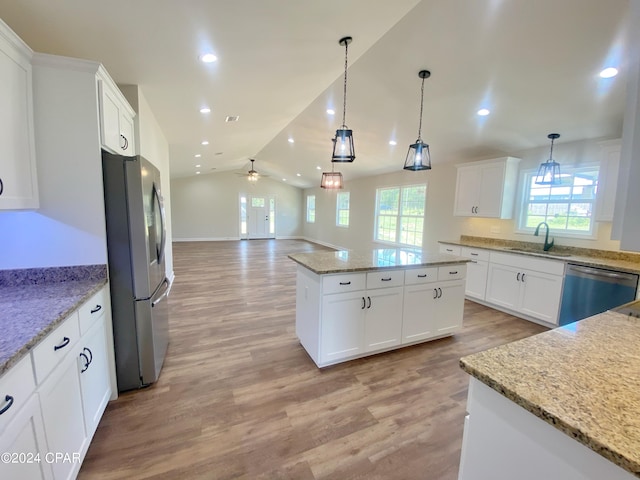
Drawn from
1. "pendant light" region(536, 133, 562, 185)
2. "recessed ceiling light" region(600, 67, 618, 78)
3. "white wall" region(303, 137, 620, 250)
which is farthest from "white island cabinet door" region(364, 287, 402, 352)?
"white wall" region(303, 137, 620, 250)

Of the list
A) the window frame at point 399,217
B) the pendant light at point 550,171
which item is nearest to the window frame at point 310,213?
the window frame at point 399,217

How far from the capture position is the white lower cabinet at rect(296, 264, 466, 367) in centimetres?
244

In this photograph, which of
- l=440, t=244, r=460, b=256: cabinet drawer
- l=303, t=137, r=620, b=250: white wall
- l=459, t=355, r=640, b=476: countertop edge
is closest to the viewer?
l=459, t=355, r=640, b=476: countertop edge

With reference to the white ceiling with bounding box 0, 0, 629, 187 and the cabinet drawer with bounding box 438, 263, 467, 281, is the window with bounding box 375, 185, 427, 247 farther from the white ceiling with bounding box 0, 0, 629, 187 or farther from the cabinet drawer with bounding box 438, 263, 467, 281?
the cabinet drawer with bounding box 438, 263, 467, 281

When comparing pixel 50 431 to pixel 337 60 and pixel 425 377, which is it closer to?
pixel 425 377

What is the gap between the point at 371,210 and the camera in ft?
25.4

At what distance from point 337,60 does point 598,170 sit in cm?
350

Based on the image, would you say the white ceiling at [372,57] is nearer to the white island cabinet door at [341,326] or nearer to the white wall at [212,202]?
the white island cabinet door at [341,326]

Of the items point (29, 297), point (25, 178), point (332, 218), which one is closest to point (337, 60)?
point (25, 178)

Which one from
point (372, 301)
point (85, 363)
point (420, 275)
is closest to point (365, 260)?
point (372, 301)

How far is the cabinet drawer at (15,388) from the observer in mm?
923

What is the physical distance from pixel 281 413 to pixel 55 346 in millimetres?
1389

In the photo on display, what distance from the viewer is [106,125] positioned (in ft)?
6.15

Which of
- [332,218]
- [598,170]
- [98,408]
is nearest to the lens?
[98,408]
